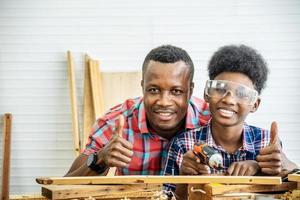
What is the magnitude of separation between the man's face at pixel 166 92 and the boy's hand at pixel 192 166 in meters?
0.54

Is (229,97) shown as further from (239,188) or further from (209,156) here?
(239,188)

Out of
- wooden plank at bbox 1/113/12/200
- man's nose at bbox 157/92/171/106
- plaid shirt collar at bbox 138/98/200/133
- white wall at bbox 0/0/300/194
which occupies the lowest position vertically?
wooden plank at bbox 1/113/12/200

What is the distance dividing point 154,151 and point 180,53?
0.70 m

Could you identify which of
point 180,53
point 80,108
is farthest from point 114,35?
point 180,53

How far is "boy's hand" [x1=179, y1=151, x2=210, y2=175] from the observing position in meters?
2.77

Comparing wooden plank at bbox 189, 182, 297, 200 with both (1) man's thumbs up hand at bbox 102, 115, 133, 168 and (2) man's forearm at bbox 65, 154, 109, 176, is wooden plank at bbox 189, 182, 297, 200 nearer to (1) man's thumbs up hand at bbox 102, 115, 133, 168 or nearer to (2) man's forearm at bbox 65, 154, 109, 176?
(1) man's thumbs up hand at bbox 102, 115, 133, 168

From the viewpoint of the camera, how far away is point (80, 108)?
7.00 m

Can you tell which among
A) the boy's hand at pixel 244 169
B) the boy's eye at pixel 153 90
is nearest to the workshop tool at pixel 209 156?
the boy's hand at pixel 244 169

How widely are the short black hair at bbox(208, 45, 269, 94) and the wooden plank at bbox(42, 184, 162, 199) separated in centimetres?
117

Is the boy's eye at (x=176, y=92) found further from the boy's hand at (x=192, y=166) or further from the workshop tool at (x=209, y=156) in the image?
the workshop tool at (x=209, y=156)

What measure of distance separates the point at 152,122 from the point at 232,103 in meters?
0.61

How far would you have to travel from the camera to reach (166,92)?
133 inches

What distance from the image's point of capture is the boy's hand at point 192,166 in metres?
2.77

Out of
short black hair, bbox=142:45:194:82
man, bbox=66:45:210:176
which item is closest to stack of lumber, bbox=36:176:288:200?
man, bbox=66:45:210:176
